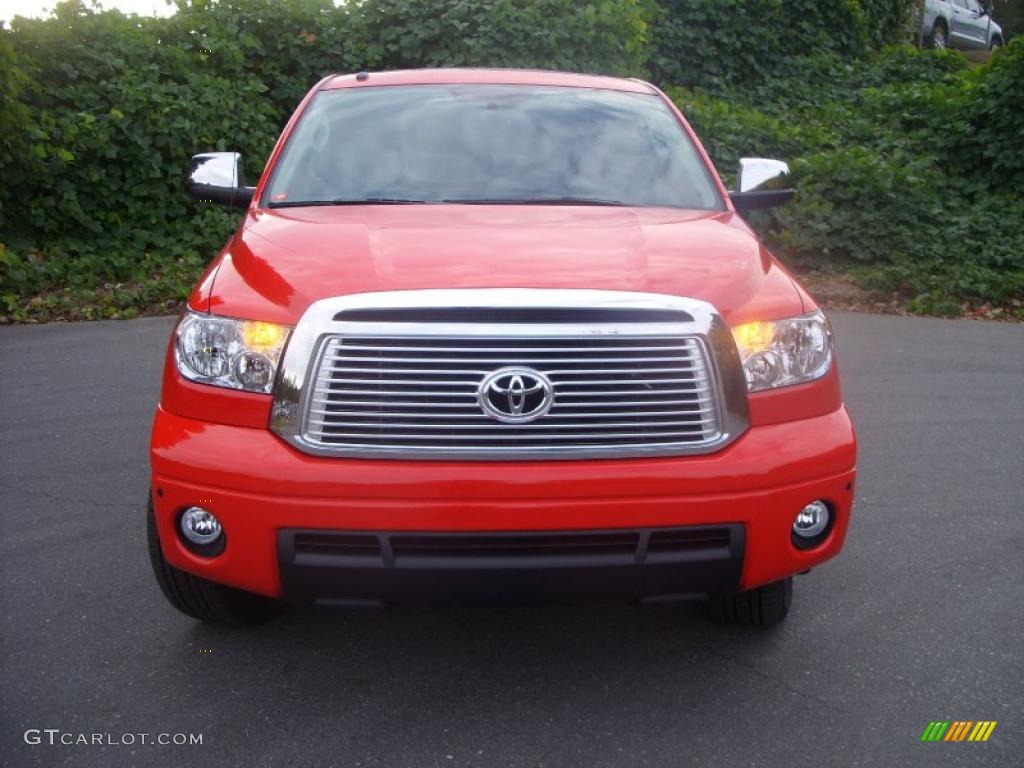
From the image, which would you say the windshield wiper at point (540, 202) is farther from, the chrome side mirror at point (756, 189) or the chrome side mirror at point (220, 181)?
the chrome side mirror at point (220, 181)

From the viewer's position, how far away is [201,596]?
3.26 metres

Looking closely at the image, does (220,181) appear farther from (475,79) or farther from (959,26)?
(959,26)

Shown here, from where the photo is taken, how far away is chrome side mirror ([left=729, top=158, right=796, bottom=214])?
14.5 feet

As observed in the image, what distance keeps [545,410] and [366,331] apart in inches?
19.8

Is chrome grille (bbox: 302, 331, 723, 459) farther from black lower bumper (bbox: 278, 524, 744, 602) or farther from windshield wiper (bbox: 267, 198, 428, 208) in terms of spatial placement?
windshield wiper (bbox: 267, 198, 428, 208)

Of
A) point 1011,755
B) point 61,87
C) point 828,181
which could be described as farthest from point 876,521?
point 61,87

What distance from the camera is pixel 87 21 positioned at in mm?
9859

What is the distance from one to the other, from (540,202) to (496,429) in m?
1.36

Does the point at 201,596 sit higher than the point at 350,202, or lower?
lower

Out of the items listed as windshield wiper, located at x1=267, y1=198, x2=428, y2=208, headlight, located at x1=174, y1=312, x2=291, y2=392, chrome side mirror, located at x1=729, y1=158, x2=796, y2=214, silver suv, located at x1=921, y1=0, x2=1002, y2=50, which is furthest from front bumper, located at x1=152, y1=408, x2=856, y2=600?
silver suv, located at x1=921, y1=0, x2=1002, y2=50

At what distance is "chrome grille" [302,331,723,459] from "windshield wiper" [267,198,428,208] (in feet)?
3.84

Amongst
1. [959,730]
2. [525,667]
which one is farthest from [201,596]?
[959,730]
